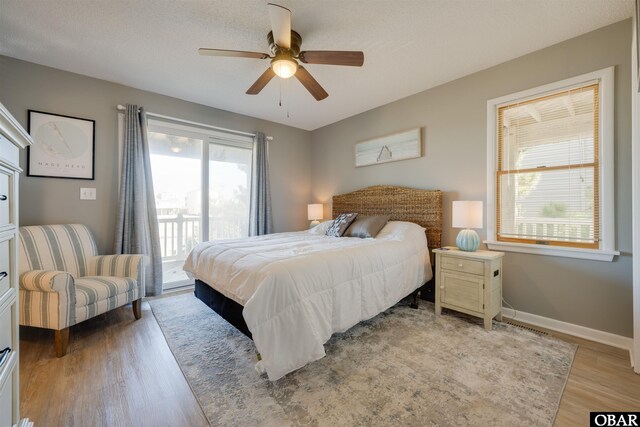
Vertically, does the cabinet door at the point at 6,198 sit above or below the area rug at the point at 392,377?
above

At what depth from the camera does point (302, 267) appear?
1.77 metres

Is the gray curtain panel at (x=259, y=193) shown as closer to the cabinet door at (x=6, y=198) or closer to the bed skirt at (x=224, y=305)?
the bed skirt at (x=224, y=305)

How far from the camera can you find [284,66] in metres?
2.09

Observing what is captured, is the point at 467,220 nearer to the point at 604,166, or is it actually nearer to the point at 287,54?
the point at 604,166

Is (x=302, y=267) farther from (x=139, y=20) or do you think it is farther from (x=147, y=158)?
(x=147, y=158)

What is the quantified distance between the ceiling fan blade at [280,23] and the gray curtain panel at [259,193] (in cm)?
243

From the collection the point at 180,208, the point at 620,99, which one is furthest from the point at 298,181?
the point at 620,99

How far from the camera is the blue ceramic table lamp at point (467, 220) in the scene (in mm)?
2531

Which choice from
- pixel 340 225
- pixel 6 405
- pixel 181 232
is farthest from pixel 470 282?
pixel 181 232

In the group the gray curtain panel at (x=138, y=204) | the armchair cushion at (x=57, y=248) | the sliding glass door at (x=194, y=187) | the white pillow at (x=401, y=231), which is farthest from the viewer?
the sliding glass door at (x=194, y=187)

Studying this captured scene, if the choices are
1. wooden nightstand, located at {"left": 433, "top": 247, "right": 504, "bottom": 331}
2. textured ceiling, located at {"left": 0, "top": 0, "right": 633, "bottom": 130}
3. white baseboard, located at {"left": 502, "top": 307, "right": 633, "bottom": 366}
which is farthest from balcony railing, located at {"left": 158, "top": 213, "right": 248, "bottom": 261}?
white baseboard, located at {"left": 502, "top": 307, "right": 633, "bottom": 366}

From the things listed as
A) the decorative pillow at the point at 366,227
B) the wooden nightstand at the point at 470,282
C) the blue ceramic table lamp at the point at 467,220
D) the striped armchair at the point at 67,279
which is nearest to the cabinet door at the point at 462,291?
the wooden nightstand at the point at 470,282

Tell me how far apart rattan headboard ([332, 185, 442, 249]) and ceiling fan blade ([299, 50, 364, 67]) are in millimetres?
1863

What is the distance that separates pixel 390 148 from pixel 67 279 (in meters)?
3.76
